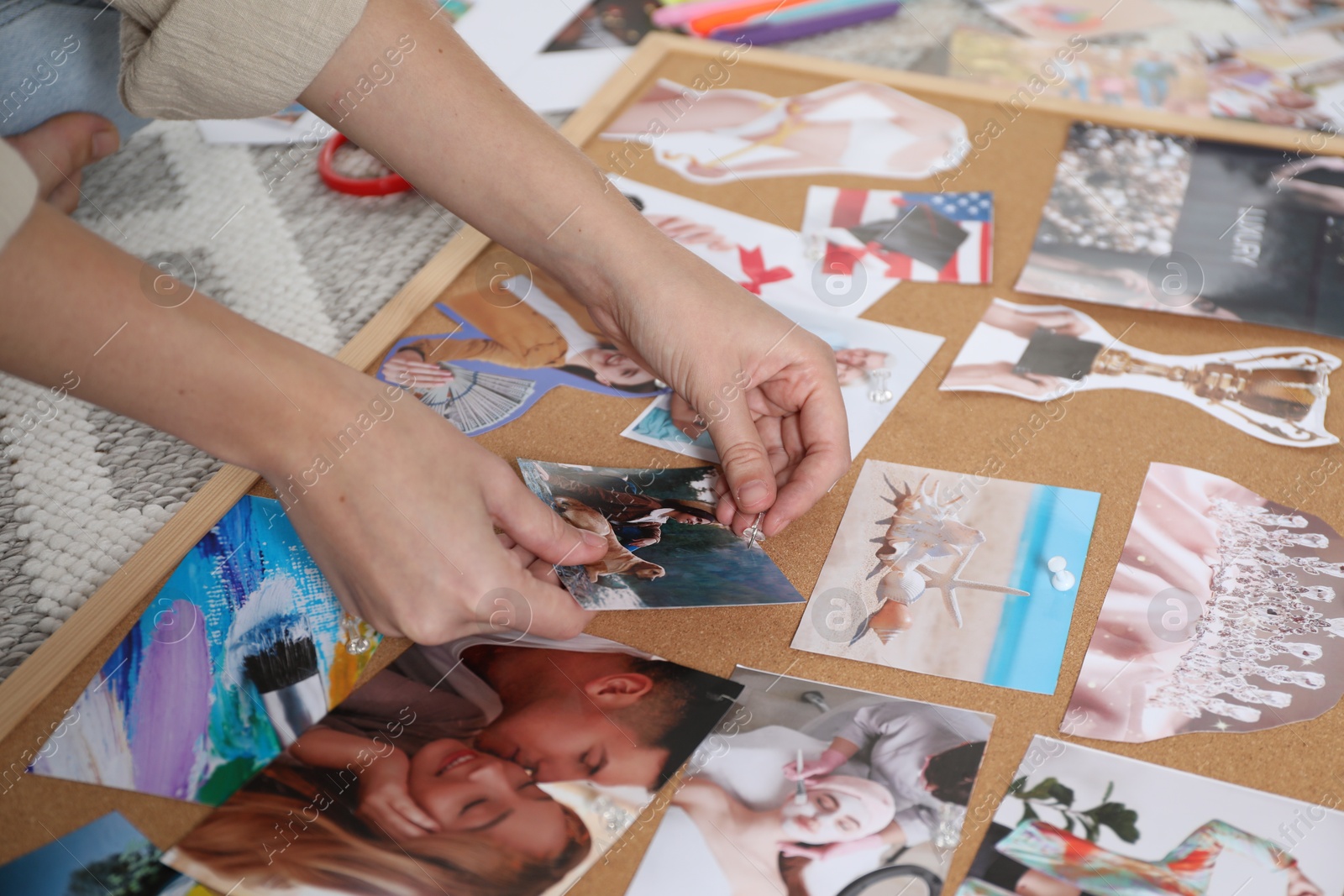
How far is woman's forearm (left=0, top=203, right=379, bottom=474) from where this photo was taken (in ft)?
1.84

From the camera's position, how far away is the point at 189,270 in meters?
1.14

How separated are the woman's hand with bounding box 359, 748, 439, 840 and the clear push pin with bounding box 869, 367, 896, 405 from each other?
0.50 m

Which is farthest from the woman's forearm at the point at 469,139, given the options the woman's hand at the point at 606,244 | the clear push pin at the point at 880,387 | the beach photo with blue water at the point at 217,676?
the beach photo with blue water at the point at 217,676

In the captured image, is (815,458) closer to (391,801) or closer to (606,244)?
(606,244)

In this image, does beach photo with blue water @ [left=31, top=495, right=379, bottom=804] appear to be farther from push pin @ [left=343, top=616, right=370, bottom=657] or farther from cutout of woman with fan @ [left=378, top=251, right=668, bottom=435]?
cutout of woman with fan @ [left=378, top=251, right=668, bottom=435]

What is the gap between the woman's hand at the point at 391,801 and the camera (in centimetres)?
65

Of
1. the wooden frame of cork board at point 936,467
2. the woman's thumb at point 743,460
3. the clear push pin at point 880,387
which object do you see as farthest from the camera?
the clear push pin at point 880,387

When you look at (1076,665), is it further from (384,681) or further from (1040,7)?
(1040,7)

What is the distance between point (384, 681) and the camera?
2.41 ft

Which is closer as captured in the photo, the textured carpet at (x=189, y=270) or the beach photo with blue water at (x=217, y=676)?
the beach photo with blue water at (x=217, y=676)

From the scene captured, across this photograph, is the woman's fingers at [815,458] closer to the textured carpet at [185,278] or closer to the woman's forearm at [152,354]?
the woman's forearm at [152,354]

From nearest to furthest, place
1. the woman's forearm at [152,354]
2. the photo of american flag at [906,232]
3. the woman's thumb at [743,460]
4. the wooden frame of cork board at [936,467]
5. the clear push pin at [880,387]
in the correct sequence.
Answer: the woman's forearm at [152,354], the wooden frame of cork board at [936,467], the woman's thumb at [743,460], the clear push pin at [880,387], the photo of american flag at [906,232]

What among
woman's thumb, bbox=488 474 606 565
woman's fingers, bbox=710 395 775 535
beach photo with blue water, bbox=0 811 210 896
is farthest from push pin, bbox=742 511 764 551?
beach photo with blue water, bbox=0 811 210 896

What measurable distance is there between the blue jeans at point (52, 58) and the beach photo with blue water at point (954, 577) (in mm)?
934
